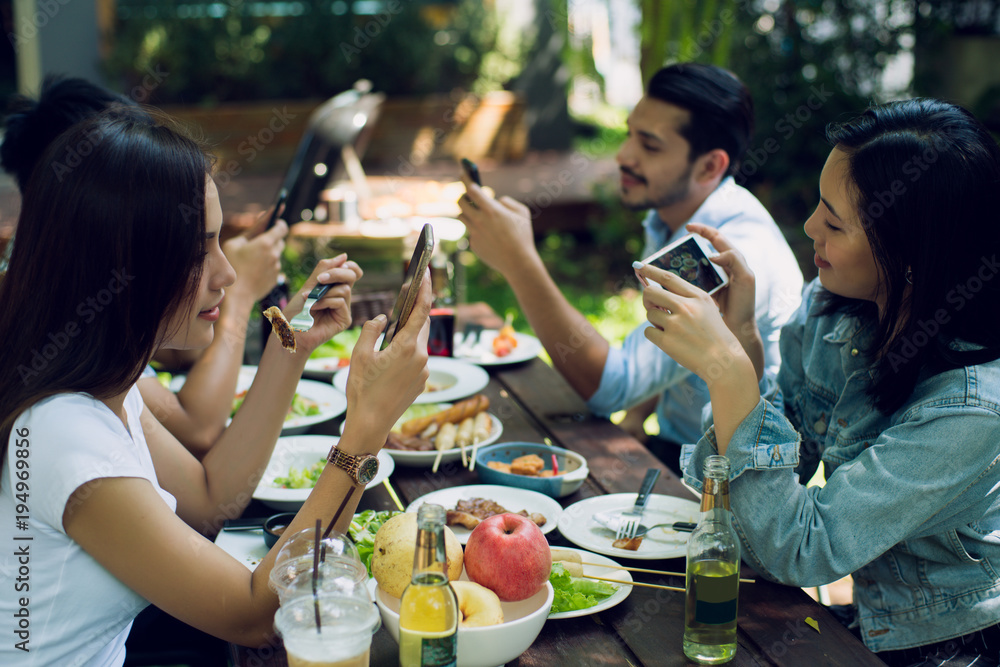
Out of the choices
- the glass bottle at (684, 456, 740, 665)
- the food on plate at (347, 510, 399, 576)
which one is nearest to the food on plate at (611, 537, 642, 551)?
the glass bottle at (684, 456, 740, 665)

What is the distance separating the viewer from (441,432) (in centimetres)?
235

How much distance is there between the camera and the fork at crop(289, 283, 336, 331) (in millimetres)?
2084

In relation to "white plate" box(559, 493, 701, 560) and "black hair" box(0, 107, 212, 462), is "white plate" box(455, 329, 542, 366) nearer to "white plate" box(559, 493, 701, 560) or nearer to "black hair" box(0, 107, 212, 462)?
"white plate" box(559, 493, 701, 560)

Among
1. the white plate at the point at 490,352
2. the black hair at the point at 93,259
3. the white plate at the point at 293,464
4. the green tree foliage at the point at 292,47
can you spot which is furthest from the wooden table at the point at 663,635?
the green tree foliage at the point at 292,47

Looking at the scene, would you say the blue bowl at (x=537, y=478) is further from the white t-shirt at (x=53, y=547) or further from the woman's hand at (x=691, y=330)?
the white t-shirt at (x=53, y=547)

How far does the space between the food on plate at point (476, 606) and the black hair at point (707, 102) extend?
236 cm

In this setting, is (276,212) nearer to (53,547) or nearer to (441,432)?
(441,432)

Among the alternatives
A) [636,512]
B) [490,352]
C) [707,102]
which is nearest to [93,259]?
[636,512]

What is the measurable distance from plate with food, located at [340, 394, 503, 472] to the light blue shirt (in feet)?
1.34

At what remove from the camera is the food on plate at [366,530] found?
169 centimetres

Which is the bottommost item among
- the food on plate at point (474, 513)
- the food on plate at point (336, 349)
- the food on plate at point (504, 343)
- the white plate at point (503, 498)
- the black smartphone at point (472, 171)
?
the food on plate at point (336, 349)

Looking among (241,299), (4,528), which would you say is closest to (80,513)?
(4,528)

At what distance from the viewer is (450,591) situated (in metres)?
1.23

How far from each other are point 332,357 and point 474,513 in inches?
58.0
